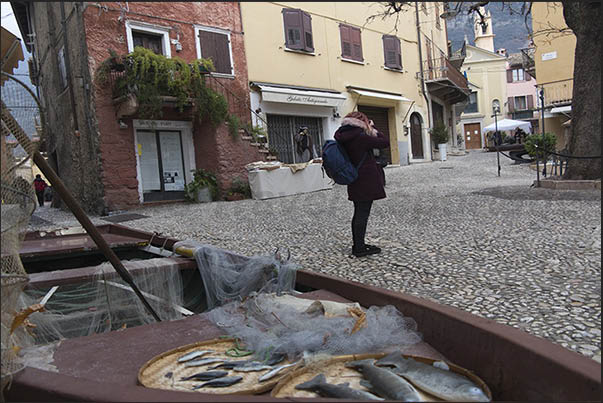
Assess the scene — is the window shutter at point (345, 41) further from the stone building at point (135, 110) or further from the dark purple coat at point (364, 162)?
the dark purple coat at point (364, 162)

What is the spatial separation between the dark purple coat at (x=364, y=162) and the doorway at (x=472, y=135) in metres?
44.0

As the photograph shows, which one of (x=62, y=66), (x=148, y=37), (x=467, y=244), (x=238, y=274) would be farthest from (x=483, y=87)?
(x=238, y=274)

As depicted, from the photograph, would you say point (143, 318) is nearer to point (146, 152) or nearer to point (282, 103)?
point (146, 152)

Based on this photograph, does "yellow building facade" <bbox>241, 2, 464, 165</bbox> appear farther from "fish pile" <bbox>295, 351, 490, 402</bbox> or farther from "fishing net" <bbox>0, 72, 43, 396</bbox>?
"fish pile" <bbox>295, 351, 490, 402</bbox>


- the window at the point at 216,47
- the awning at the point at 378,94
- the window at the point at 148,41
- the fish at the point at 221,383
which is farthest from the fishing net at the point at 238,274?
the awning at the point at 378,94

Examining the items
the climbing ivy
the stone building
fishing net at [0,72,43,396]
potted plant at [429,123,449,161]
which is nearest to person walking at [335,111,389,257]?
fishing net at [0,72,43,396]

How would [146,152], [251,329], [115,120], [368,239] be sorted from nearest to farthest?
[251,329] < [368,239] < [115,120] < [146,152]

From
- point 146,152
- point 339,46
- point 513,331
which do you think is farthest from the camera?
point 339,46

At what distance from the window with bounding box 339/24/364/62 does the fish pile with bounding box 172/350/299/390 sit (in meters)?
16.1

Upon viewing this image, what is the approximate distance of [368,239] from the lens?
17.8 ft

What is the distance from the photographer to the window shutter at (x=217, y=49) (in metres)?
12.8

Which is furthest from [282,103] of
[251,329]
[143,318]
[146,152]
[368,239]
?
[251,329]

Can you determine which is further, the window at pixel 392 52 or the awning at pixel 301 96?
the window at pixel 392 52

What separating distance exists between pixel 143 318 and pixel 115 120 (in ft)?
28.2
